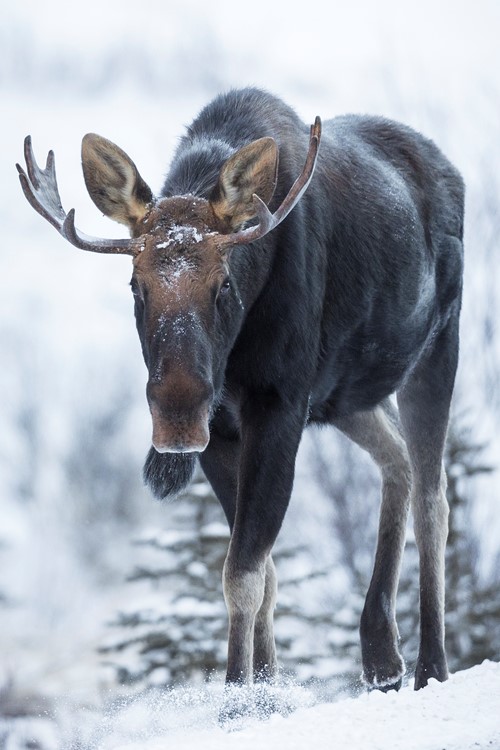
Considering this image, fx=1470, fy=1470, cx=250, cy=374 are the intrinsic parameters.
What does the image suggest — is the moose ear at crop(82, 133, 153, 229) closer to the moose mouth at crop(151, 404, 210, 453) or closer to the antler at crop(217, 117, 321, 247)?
the antler at crop(217, 117, 321, 247)

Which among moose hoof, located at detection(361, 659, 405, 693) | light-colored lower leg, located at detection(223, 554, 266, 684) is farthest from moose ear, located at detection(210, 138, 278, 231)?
moose hoof, located at detection(361, 659, 405, 693)

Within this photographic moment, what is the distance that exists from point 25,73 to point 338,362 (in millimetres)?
48753

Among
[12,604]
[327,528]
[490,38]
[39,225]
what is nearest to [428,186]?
[327,528]

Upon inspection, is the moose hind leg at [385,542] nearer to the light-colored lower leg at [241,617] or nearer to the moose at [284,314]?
the moose at [284,314]

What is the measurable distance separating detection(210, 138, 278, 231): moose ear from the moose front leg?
2.57ft

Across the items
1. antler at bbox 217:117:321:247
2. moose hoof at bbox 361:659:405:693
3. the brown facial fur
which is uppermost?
antler at bbox 217:117:321:247

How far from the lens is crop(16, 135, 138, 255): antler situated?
559 cm

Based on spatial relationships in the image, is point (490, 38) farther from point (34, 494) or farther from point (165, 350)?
point (165, 350)

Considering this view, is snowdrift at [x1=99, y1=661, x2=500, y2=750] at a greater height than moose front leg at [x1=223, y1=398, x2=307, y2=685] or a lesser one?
lesser

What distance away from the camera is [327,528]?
948 inches

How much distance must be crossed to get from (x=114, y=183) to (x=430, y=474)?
2513 millimetres

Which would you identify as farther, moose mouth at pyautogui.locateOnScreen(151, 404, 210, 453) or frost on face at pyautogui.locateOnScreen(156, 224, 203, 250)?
frost on face at pyautogui.locateOnScreen(156, 224, 203, 250)

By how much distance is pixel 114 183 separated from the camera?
580 centimetres

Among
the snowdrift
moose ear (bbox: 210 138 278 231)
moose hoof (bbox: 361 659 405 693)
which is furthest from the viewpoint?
moose hoof (bbox: 361 659 405 693)
